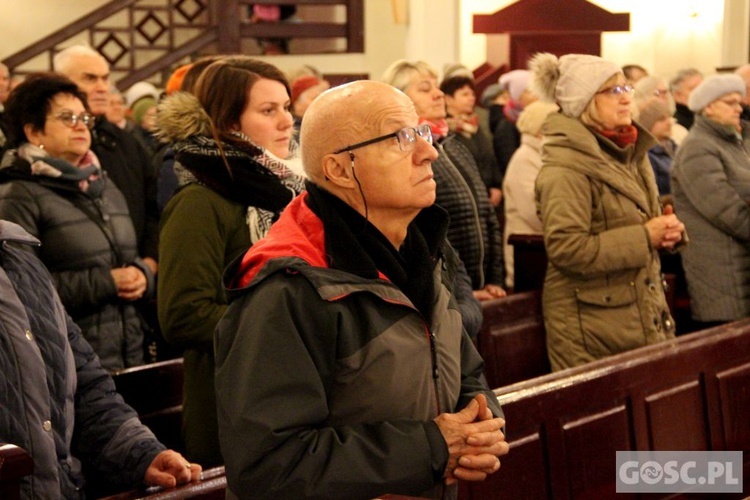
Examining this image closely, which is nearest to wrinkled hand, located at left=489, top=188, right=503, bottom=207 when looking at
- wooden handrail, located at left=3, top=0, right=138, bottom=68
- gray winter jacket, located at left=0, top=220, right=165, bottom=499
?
gray winter jacket, located at left=0, top=220, right=165, bottom=499

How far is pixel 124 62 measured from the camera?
37.1ft

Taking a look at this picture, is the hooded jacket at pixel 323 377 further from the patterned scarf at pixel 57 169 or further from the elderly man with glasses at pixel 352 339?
the patterned scarf at pixel 57 169

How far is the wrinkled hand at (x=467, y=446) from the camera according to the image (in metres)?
1.79

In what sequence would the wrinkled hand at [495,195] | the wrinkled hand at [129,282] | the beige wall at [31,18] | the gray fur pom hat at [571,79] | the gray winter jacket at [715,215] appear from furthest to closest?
the beige wall at [31,18] < the wrinkled hand at [495,195] < the gray winter jacket at [715,215] < the gray fur pom hat at [571,79] < the wrinkled hand at [129,282]

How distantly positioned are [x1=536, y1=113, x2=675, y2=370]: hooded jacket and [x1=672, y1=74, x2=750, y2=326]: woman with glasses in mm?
674

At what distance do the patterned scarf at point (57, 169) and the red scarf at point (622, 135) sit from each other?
5.73 feet

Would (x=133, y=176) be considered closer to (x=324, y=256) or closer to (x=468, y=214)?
(x=468, y=214)

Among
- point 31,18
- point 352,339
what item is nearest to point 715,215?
point 352,339

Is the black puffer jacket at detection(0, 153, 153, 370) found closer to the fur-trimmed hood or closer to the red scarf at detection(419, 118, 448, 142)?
the fur-trimmed hood

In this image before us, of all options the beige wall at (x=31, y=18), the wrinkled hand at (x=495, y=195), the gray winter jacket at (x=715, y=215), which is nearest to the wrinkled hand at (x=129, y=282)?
the gray winter jacket at (x=715, y=215)

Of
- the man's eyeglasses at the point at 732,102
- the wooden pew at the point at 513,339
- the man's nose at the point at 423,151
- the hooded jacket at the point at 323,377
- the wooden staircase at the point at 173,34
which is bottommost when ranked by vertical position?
the wooden pew at the point at 513,339

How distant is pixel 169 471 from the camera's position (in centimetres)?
224

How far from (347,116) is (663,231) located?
6.62 feet

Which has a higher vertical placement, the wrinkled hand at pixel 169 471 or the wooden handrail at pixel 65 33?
the wooden handrail at pixel 65 33
